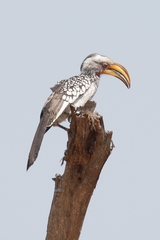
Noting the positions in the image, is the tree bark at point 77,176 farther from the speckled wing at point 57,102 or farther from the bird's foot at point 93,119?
the speckled wing at point 57,102

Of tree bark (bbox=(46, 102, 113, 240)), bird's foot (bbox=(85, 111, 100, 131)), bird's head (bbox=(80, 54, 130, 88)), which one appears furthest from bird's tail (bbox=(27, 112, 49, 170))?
bird's head (bbox=(80, 54, 130, 88))

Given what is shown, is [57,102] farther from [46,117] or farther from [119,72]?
[119,72]

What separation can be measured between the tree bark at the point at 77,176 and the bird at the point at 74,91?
49cm

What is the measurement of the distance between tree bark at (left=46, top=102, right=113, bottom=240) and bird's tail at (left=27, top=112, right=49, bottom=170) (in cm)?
38

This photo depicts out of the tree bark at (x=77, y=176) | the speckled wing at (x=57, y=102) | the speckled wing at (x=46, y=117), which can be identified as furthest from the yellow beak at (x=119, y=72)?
the tree bark at (x=77, y=176)

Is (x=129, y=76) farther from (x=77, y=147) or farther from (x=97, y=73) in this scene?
(x=77, y=147)

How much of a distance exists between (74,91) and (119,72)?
97 centimetres

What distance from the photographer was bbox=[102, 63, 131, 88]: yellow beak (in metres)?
7.27

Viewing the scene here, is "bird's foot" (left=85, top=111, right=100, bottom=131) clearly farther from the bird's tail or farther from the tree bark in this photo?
the bird's tail

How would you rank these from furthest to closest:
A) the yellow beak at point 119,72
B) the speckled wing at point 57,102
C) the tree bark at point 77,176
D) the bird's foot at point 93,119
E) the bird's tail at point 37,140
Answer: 1. the yellow beak at point 119,72
2. the speckled wing at point 57,102
3. the bird's tail at point 37,140
4. the tree bark at point 77,176
5. the bird's foot at point 93,119

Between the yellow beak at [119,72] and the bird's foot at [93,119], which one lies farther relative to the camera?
the yellow beak at [119,72]

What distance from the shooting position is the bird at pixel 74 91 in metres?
6.21

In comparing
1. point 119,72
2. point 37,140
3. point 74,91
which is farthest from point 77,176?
point 119,72

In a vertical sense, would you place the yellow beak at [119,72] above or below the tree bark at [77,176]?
above
